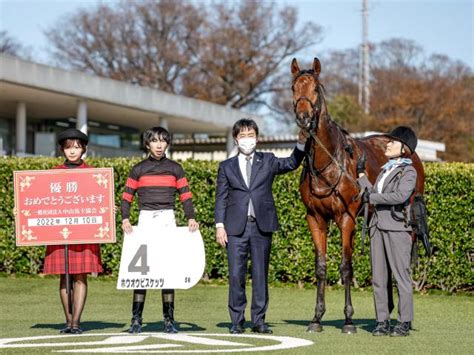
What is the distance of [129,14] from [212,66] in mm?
7243

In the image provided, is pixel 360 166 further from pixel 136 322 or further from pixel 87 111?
pixel 87 111

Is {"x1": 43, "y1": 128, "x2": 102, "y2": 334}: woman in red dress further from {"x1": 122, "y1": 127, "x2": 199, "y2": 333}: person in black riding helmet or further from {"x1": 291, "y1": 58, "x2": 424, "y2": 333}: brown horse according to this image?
{"x1": 291, "y1": 58, "x2": 424, "y2": 333}: brown horse

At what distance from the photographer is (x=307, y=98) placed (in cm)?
1019

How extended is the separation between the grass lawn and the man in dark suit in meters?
0.33

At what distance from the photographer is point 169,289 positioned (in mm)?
10195

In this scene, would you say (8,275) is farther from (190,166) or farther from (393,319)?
(393,319)

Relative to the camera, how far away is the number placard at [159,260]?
10.1 metres

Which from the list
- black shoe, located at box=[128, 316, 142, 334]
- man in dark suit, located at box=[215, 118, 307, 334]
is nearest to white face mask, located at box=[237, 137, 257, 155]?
man in dark suit, located at box=[215, 118, 307, 334]

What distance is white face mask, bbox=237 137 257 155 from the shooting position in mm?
10281

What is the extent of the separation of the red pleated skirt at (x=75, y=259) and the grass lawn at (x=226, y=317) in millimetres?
626

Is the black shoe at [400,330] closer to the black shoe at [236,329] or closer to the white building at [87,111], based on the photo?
the black shoe at [236,329]

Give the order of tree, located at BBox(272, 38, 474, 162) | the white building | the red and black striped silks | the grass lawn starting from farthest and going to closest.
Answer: tree, located at BBox(272, 38, 474, 162)
the white building
the red and black striped silks
the grass lawn

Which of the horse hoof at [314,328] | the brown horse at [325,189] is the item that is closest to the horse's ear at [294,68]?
the brown horse at [325,189]

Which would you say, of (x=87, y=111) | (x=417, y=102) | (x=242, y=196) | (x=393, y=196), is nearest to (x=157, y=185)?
(x=242, y=196)
